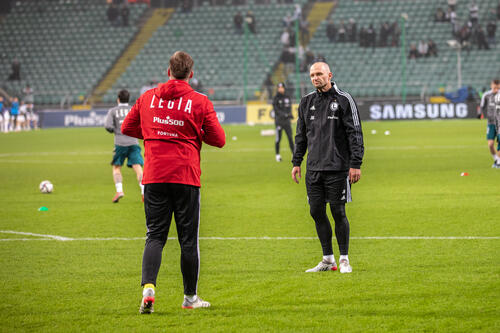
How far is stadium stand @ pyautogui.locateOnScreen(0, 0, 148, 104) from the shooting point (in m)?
53.9

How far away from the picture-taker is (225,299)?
7141 mm

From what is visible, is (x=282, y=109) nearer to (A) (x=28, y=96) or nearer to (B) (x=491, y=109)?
(B) (x=491, y=109)

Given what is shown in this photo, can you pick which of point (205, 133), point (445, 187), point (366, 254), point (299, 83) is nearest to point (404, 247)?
point (366, 254)

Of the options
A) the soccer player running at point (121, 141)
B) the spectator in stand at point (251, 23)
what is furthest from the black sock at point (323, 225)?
the spectator in stand at point (251, 23)

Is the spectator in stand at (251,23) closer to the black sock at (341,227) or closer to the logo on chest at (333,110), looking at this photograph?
the logo on chest at (333,110)

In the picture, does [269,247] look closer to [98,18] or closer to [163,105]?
[163,105]

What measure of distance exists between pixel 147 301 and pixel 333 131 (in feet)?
8.95

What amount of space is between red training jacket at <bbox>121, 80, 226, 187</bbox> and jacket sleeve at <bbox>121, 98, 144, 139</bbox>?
2.6 inches

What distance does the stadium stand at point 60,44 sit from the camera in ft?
177

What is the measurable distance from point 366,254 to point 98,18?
51844 mm

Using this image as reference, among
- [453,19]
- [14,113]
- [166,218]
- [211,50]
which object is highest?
[453,19]

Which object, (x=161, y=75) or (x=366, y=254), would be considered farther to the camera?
(x=161, y=75)

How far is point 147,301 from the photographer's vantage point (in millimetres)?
6473

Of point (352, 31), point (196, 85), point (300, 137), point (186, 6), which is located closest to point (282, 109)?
point (300, 137)
